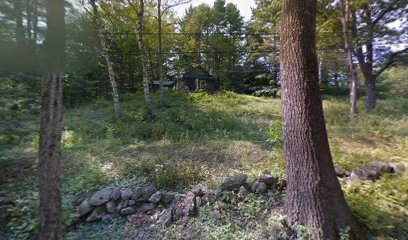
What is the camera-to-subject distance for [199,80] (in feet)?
68.6

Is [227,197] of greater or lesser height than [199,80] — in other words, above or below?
below

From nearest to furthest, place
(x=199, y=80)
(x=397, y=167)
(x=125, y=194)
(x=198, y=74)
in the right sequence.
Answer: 1. (x=125, y=194)
2. (x=397, y=167)
3. (x=198, y=74)
4. (x=199, y=80)

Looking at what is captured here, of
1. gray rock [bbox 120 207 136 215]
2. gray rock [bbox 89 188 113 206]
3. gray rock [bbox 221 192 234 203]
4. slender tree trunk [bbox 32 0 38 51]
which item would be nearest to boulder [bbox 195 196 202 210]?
gray rock [bbox 221 192 234 203]

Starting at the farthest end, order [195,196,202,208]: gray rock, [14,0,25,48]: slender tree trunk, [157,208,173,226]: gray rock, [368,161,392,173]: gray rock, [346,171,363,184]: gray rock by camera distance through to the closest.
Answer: [368,161,392,173]: gray rock < [346,171,363,184]: gray rock < [195,196,202,208]: gray rock < [157,208,173,226]: gray rock < [14,0,25,48]: slender tree trunk

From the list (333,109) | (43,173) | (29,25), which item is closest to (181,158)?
(43,173)

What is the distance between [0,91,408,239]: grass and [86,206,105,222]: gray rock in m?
0.09

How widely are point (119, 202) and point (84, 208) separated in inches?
18.9

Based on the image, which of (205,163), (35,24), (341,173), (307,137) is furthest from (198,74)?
(307,137)

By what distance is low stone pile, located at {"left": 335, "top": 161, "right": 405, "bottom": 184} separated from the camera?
3721 millimetres

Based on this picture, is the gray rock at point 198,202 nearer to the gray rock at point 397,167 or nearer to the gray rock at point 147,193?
the gray rock at point 147,193

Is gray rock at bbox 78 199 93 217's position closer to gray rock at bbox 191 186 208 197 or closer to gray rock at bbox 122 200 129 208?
gray rock at bbox 122 200 129 208

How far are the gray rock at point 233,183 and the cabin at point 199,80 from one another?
17.1 meters

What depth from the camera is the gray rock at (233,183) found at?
3598 mm

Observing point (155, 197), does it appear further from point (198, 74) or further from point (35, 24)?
point (198, 74)
